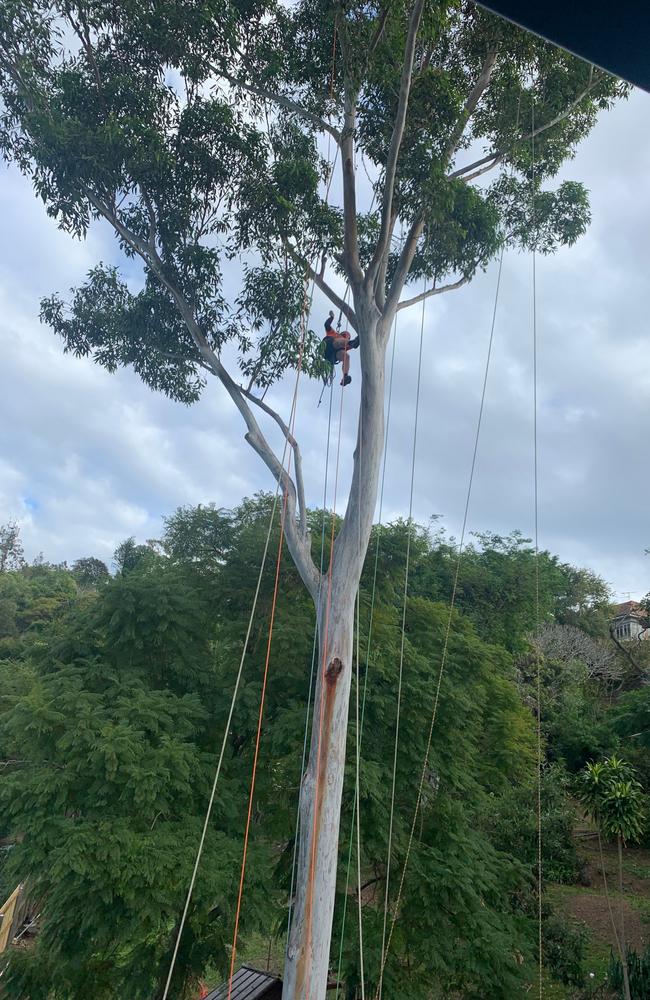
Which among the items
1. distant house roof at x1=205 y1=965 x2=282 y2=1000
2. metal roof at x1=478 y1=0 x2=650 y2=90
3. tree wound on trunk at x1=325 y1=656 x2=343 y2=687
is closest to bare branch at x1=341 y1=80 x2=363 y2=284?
tree wound on trunk at x1=325 y1=656 x2=343 y2=687

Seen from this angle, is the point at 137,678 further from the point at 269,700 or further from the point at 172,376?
the point at 172,376

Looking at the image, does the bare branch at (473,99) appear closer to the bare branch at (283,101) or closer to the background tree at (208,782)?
the bare branch at (283,101)

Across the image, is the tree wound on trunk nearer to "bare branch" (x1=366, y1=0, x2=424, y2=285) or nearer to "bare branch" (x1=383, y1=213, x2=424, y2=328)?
"bare branch" (x1=383, y1=213, x2=424, y2=328)

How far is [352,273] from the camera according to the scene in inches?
309

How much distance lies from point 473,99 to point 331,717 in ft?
23.8

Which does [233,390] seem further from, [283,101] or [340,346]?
[283,101]

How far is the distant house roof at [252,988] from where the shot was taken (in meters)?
8.63

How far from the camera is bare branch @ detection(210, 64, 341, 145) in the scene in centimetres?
778

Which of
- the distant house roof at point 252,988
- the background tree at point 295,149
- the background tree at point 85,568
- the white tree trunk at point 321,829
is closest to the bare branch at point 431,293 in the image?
the background tree at point 295,149

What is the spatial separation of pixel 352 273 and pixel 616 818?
769cm

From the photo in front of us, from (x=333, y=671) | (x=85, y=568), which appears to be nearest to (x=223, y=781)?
(x=333, y=671)

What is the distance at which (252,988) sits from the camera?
885 cm

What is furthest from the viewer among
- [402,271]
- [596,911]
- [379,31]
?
[596,911]

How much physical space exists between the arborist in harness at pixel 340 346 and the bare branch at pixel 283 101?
6.59 ft
